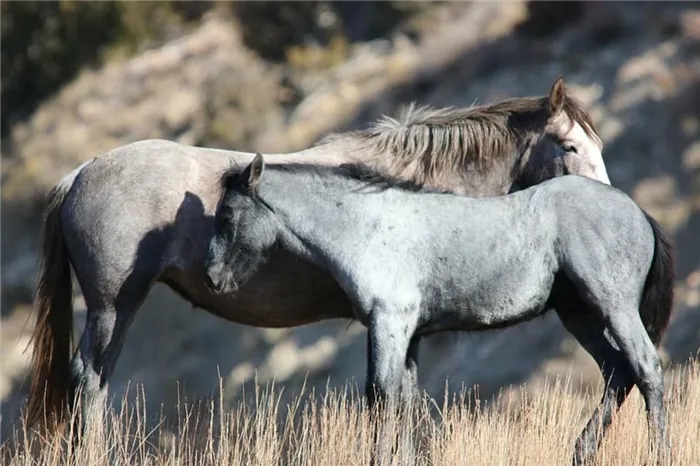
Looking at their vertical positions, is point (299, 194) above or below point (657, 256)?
above

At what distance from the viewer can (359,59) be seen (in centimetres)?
2408

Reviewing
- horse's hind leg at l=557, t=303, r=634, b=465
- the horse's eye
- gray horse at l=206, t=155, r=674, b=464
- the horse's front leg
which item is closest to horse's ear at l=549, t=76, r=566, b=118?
the horse's eye

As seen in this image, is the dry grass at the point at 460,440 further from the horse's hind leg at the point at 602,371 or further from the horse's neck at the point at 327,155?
the horse's neck at the point at 327,155

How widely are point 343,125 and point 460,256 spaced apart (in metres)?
15.0

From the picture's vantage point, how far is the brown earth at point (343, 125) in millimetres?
15328

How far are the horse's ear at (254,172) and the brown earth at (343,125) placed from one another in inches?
196

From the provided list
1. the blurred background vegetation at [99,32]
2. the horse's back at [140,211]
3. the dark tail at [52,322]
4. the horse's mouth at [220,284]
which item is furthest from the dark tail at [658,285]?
the blurred background vegetation at [99,32]

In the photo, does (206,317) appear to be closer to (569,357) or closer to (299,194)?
(569,357)

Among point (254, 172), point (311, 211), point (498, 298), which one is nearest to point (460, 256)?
point (498, 298)

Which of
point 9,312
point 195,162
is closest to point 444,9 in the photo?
point 9,312

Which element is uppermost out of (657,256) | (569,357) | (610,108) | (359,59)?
(359,59)

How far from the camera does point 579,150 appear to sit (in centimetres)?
704

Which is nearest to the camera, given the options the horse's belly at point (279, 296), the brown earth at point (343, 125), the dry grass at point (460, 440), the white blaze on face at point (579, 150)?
the dry grass at point (460, 440)

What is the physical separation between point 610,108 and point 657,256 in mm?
11749
